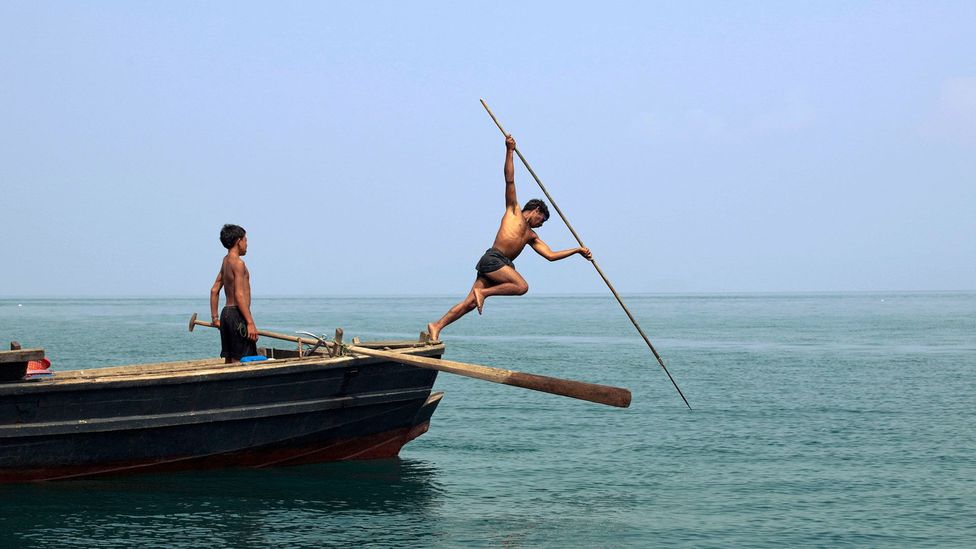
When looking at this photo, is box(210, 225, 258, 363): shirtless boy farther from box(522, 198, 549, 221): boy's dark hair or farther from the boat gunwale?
box(522, 198, 549, 221): boy's dark hair

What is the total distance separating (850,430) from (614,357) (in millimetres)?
19695

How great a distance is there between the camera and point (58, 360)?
33469 mm

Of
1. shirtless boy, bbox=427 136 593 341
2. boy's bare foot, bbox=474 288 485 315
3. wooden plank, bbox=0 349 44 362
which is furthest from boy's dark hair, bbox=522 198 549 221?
wooden plank, bbox=0 349 44 362

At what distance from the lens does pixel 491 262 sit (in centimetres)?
1211

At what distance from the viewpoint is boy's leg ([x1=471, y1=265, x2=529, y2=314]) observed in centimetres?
1205

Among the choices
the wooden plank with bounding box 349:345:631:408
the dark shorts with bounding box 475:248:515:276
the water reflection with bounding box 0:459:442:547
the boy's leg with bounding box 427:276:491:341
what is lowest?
the water reflection with bounding box 0:459:442:547

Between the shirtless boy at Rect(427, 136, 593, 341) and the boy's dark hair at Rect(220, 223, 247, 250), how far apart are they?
2259 mm

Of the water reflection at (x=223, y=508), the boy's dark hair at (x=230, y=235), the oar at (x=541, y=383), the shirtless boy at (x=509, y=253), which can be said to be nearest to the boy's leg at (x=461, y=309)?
the shirtless boy at (x=509, y=253)

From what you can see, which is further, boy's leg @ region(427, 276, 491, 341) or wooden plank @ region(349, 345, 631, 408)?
boy's leg @ region(427, 276, 491, 341)

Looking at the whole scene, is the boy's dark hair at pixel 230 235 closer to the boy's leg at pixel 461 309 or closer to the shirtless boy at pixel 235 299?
the shirtless boy at pixel 235 299

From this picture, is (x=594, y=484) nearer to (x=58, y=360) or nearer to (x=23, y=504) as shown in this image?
(x=23, y=504)

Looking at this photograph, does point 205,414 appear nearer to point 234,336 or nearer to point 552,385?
point 234,336

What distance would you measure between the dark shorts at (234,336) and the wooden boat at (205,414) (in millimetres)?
334

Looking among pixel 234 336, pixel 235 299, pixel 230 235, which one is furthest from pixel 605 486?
pixel 230 235
